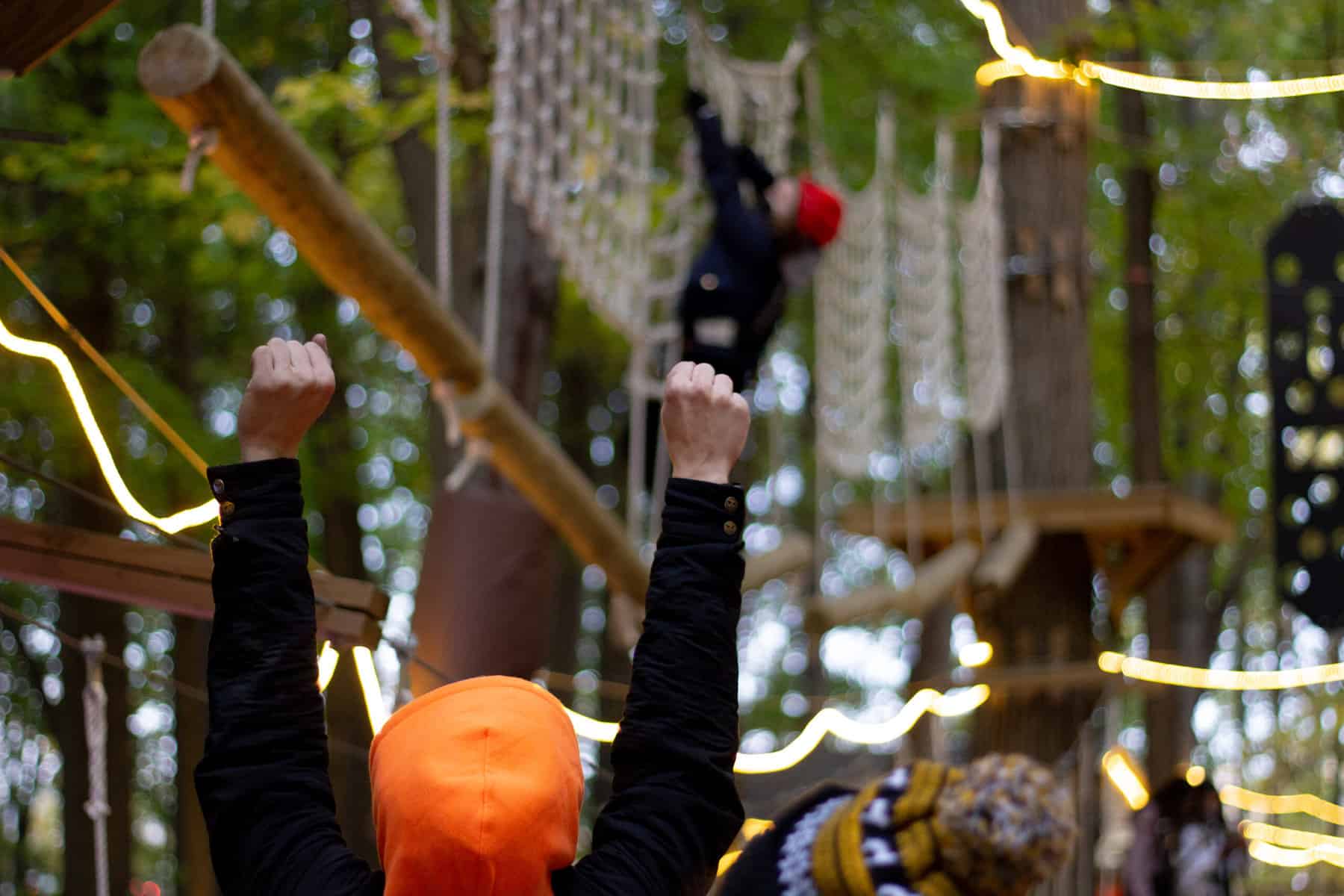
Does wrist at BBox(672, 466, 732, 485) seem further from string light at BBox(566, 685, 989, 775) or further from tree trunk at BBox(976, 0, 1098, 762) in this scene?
tree trunk at BBox(976, 0, 1098, 762)

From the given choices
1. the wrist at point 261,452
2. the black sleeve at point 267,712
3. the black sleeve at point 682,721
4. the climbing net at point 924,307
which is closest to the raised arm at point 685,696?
the black sleeve at point 682,721

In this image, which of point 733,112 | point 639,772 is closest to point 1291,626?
point 733,112

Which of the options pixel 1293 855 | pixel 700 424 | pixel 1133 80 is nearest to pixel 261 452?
pixel 700 424

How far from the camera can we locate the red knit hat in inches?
180

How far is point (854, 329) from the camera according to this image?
570 centimetres

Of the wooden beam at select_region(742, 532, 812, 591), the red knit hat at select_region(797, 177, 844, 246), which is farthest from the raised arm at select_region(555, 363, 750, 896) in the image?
the red knit hat at select_region(797, 177, 844, 246)

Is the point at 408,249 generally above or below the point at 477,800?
above

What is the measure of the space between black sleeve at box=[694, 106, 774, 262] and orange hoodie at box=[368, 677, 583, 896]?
3526 millimetres

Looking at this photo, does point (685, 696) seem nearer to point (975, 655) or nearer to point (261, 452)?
point (261, 452)

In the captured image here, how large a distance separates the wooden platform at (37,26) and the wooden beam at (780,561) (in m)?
2.63

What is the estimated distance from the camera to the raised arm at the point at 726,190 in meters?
4.58

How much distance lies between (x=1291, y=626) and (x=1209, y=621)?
1178 mm

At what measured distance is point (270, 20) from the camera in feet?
19.0

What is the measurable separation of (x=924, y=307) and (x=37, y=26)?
13.5ft
